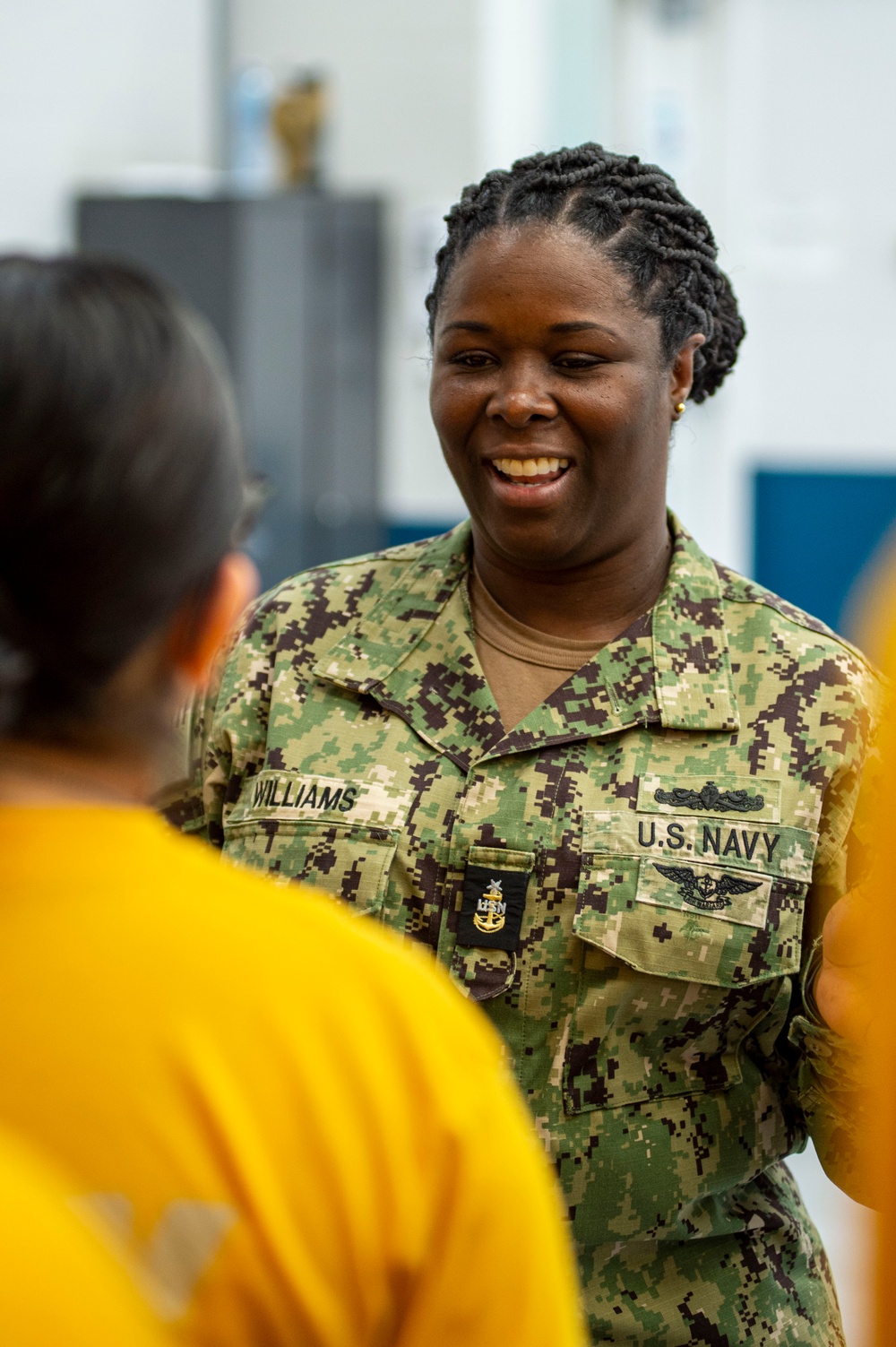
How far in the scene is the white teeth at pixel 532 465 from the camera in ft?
4.63

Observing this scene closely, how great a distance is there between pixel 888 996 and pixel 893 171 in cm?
567

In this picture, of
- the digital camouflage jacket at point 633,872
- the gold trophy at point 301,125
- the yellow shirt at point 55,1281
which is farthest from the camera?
the gold trophy at point 301,125

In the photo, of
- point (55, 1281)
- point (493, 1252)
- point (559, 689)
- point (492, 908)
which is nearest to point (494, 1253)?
point (493, 1252)

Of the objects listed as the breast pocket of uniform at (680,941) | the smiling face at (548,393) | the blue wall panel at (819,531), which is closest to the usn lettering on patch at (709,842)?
the breast pocket of uniform at (680,941)

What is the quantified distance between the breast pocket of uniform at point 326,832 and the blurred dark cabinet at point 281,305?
326 cm

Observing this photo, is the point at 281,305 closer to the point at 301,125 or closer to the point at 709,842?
the point at 301,125

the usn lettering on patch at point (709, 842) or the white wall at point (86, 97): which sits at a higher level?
the white wall at point (86, 97)

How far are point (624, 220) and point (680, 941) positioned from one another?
2.18ft

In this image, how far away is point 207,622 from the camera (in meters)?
0.73

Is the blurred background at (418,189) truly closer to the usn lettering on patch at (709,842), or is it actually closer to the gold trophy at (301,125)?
the gold trophy at (301,125)

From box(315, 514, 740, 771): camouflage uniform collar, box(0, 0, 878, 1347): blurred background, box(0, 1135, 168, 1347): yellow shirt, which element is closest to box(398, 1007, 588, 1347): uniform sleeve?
box(0, 1135, 168, 1347): yellow shirt

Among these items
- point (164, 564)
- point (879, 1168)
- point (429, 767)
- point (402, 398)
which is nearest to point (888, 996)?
point (879, 1168)

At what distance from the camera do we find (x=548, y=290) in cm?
138

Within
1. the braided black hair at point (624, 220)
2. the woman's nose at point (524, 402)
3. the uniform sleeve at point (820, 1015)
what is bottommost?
the uniform sleeve at point (820, 1015)
